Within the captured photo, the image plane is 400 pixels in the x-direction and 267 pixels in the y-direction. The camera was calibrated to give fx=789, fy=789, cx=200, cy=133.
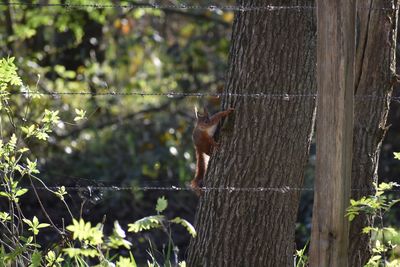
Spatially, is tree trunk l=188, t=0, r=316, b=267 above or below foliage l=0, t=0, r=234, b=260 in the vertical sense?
below

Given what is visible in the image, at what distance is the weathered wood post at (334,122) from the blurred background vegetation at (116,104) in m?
4.23

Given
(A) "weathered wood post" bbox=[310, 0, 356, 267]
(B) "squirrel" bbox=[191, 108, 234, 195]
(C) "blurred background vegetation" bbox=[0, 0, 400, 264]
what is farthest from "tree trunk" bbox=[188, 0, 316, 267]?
(C) "blurred background vegetation" bbox=[0, 0, 400, 264]

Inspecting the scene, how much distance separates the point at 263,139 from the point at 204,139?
901 millimetres

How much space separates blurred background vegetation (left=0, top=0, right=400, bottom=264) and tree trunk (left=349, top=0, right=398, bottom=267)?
3.24 meters

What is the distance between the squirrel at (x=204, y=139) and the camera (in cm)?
446

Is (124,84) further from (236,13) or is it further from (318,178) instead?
(318,178)

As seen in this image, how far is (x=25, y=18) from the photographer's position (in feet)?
29.3

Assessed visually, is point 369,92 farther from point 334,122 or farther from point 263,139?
point 334,122

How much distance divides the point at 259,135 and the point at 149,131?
19.4 ft

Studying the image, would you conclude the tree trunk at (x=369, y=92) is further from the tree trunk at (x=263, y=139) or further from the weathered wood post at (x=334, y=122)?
the weathered wood post at (x=334, y=122)

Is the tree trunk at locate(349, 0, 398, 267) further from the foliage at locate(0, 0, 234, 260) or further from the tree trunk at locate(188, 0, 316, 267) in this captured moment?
the foliage at locate(0, 0, 234, 260)

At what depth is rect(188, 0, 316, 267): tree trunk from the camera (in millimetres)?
4270

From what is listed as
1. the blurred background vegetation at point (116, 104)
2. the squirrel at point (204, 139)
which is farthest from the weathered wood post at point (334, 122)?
the blurred background vegetation at point (116, 104)

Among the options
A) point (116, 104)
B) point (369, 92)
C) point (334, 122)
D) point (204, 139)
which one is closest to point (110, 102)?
point (116, 104)
